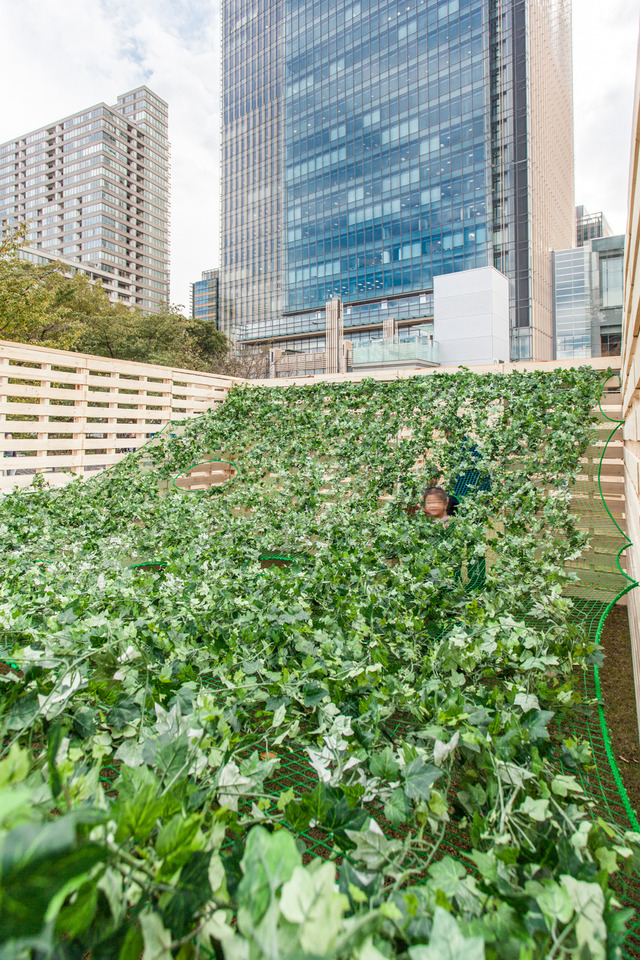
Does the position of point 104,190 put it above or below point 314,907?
above

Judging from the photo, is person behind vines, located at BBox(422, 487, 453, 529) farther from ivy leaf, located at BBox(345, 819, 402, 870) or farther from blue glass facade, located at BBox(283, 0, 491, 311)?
blue glass facade, located at BBox(283, 0, 491, 311)

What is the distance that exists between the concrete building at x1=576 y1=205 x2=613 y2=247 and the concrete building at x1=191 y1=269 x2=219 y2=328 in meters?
45.8

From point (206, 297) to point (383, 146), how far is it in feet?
91.1

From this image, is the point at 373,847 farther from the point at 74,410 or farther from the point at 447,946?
the point at 74,410

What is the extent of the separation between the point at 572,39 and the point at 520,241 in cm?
3999

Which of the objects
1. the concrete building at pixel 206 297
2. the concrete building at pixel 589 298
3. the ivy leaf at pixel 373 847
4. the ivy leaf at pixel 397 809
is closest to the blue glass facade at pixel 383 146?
the concrete building at pixel 589 298

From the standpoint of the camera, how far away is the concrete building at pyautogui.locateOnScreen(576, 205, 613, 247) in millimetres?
58250

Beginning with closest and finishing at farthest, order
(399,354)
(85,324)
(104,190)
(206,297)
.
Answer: (85,324) < (399,354) < (206,297) < (104,190)

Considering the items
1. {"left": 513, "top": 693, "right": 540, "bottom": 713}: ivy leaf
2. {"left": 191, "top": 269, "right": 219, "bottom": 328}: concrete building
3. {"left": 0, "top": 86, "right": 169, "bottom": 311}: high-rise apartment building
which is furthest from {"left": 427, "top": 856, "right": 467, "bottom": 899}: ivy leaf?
{"left": 0, "top": 86, "right": 169, "bottom": 311}: high-rise apartment building

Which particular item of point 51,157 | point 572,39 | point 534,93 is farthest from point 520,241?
point 51,157

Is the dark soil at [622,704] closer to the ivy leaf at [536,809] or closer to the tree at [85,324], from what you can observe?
the ivy leaf at [536,809]

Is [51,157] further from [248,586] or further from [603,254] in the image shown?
[248,586]

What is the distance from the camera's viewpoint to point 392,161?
42500 mm

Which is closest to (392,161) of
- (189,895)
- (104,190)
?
(104,190)
